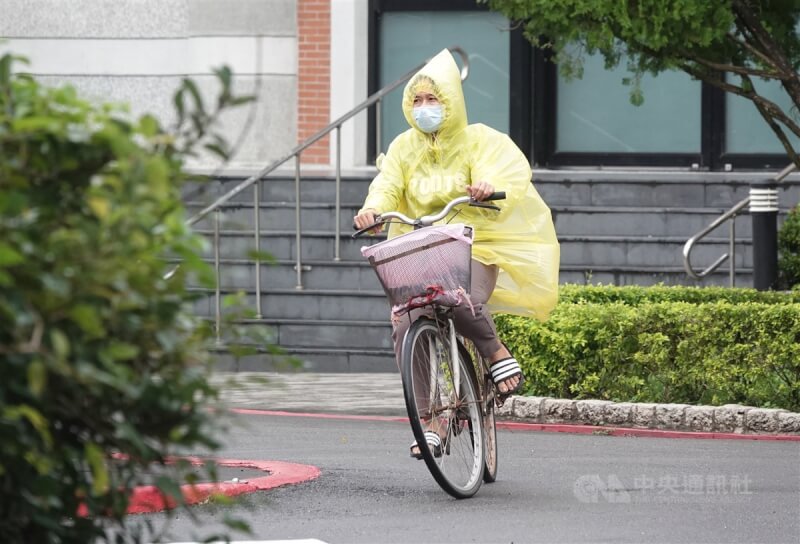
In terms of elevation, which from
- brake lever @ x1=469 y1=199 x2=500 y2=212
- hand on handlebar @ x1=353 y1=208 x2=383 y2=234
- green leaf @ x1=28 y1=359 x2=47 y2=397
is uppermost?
brake lever @ x1=469 y1=199 x2=500 y2=212

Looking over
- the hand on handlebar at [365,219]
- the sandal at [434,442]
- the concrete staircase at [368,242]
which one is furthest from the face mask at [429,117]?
the concrete staircase at [368,242]

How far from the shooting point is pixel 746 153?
15.9m

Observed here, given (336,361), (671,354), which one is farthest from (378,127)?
(671,354)

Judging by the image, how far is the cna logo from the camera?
6.98 meters

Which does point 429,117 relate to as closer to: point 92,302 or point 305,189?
point 92,302

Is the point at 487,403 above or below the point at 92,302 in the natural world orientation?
below

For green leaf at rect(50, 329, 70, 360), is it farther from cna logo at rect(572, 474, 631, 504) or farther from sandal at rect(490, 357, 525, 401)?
sandal at rect(490, 357, 525, 401)

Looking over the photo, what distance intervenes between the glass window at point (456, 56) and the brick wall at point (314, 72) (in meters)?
0.64

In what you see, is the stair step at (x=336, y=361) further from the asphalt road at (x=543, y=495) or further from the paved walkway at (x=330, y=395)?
the asphalt road at (x=543, y=495)

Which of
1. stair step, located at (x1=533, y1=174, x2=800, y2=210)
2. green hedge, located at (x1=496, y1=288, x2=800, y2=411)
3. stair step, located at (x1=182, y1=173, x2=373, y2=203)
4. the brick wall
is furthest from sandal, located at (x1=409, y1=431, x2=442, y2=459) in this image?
the brick wall

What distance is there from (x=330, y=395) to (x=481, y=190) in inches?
181

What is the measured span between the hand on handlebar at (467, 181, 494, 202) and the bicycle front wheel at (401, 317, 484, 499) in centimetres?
58

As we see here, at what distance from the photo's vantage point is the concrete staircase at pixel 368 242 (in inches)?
517

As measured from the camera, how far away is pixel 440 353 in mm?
7086
